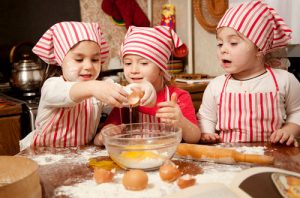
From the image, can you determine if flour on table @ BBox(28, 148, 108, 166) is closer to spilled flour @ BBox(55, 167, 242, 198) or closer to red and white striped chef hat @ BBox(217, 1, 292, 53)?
spilled flour @ BBox(55, 167, 242, 198)

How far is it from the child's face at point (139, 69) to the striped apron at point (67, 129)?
231 mm

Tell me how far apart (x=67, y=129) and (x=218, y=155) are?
0.63 m

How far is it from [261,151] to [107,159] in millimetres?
469

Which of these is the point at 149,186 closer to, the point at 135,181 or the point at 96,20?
the point at 135,181

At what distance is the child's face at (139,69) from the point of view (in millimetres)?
1357

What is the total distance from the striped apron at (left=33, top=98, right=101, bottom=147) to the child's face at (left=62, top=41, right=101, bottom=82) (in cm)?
13

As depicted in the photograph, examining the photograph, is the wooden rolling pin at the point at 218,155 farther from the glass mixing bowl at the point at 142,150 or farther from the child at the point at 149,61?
the child at the point at 149,61

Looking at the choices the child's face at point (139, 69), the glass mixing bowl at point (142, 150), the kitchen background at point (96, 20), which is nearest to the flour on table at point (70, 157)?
the glass mixing bowl at point (142, 150)

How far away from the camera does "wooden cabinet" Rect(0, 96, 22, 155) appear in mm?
2041

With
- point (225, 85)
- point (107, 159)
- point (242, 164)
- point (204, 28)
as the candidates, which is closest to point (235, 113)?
point (225, 85)

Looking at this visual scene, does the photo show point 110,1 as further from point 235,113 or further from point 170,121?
point 170,121

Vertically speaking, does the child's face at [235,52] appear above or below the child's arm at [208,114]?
above

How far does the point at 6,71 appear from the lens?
9.15 ft

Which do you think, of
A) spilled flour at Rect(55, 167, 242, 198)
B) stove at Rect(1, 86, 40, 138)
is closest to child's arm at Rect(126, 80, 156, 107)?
spilled flour at Rect(55, 167, 242, 198)
